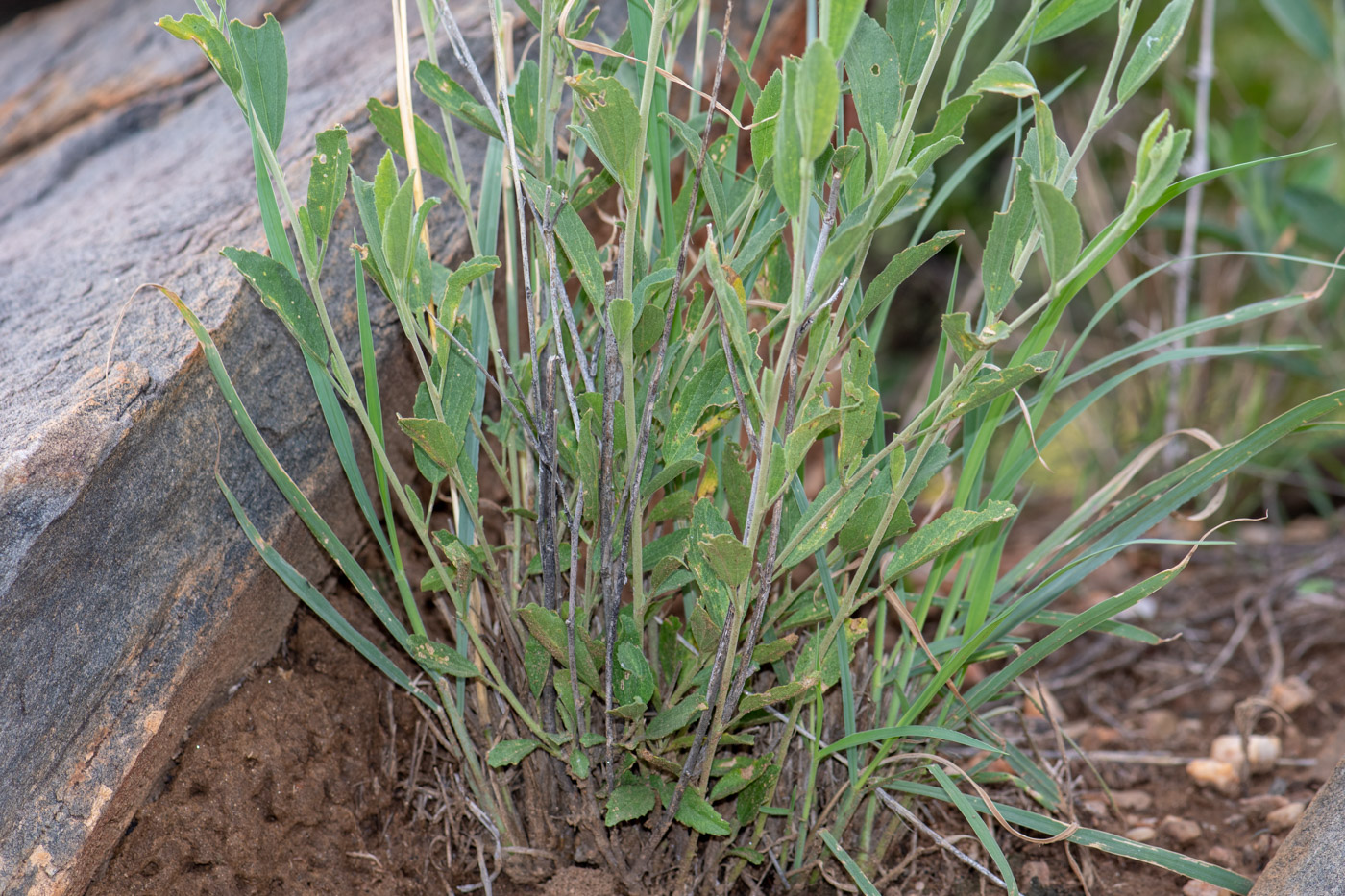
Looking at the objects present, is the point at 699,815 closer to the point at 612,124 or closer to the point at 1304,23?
the point at 612,124

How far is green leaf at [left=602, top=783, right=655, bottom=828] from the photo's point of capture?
767 millimetres

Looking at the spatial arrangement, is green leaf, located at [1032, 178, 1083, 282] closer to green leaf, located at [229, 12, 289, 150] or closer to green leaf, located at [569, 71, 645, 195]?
green leaf, located at [569, 71, 645, 195]

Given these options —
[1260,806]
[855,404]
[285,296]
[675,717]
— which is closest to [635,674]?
[675,717]

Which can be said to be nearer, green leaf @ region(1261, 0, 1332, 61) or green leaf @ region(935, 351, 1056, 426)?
green leaf @ region(935, 351, 1056, 426)

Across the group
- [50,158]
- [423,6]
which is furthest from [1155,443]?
[50,158]

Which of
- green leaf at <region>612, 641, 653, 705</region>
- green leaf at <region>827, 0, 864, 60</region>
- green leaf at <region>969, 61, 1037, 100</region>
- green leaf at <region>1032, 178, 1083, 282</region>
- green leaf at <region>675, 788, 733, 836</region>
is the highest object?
green leaf at <region>827, 0, 864, 60</region>

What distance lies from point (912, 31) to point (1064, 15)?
11 centimetres

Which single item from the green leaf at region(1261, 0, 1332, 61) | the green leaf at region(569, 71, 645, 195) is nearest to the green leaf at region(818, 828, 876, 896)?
the green leaf at region(569, 71, 645, 195)

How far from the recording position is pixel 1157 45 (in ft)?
2.14

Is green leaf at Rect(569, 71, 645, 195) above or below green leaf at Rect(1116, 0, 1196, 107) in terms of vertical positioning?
above

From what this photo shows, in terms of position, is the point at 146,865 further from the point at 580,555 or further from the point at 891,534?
the point at 891,534

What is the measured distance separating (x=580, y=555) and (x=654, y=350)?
0.63ft

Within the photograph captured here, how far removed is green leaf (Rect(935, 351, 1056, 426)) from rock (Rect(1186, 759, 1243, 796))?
30.1 inches

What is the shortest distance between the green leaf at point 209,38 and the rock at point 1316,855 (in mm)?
963
